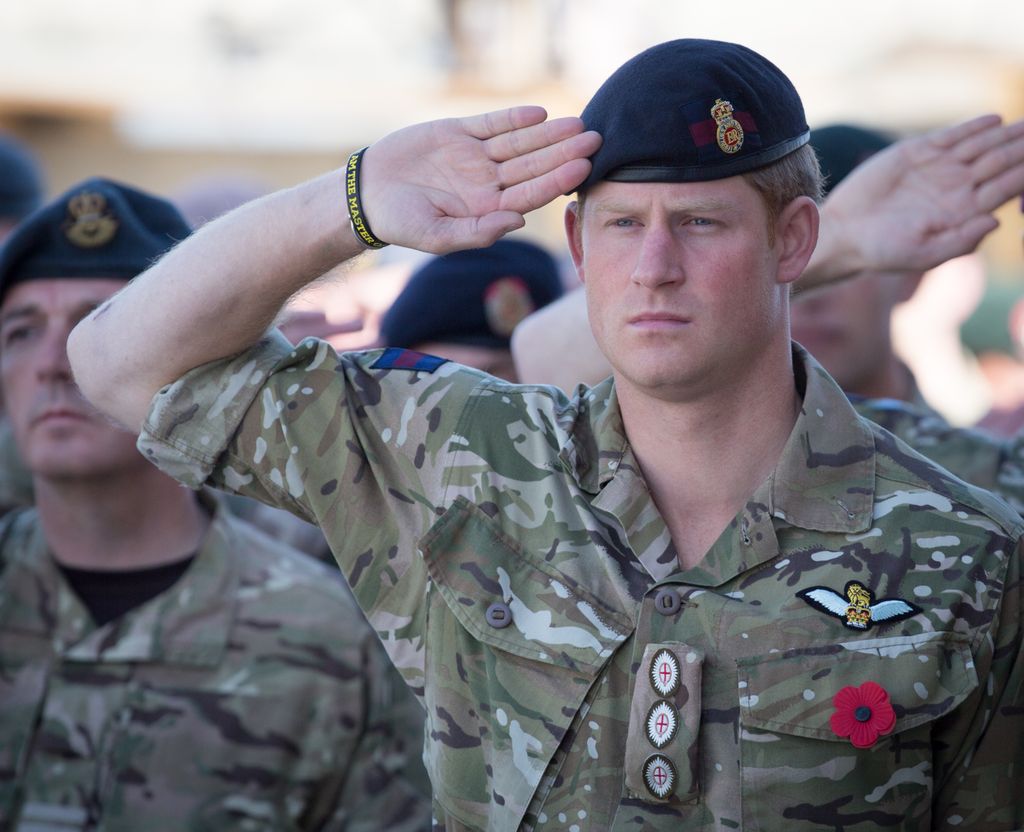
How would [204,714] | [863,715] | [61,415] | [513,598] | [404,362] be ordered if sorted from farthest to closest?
[61,415] → [204,714] → [404,362] → [513,598] → [863,715]

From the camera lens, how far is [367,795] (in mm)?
3621

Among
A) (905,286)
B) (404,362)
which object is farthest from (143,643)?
(905,286)

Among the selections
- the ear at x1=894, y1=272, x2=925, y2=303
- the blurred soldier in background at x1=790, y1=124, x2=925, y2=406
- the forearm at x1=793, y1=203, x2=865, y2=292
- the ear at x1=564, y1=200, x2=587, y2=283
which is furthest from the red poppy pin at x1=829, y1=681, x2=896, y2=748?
the ear at x1=894, y1=272, x2=925, y2=303

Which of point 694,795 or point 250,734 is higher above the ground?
point 694,795

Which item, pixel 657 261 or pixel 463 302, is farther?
pixel 463 302

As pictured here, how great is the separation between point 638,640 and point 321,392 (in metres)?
0.71

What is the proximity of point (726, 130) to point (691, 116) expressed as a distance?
61 mm

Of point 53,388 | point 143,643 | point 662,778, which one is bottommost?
point 143,643

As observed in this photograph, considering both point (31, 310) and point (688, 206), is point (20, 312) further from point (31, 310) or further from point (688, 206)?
point (688, 206)

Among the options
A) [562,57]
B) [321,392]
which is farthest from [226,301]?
[562,57]

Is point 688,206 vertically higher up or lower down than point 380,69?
higher up

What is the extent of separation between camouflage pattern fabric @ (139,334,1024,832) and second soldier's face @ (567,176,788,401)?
0.20 m

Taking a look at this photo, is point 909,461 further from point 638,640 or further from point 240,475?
point 240,475

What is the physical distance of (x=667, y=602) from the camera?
2.42m
